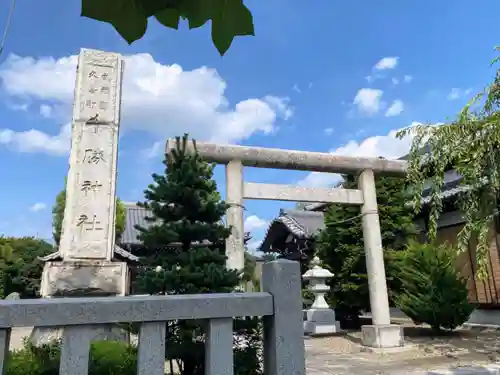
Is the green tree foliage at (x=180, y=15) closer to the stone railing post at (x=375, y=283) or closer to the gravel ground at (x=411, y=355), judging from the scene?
the gravel ground at (x=411, y=355)

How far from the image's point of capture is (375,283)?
746cm

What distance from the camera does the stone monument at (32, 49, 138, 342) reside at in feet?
19.5

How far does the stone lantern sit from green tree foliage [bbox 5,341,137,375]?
6.67 metres

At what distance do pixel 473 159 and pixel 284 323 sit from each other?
4.74 m

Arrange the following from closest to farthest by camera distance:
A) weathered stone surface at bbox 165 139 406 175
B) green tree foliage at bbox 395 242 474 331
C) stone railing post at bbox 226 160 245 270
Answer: stone railing post at bbox 226 160 245 270 < weathered stone surface at bbox 165 139 406 175 < green tree foliage at bbox 395 242 474 331

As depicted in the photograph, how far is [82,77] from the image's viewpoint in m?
6.94

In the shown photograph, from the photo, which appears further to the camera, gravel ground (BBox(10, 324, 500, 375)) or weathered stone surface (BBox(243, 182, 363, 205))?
weathered stone surface (BBox(243, 182, 363, 205))

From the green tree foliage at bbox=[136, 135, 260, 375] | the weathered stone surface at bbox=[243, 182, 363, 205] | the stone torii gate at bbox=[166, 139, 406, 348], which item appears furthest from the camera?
the weathered stone surface at bbox=[243, 182, 363, 205]

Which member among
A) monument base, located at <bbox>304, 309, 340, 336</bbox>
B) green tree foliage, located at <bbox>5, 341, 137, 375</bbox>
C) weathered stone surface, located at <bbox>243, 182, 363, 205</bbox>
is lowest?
monument base, located at <bbox>304, 309, 340, 336</bbox>

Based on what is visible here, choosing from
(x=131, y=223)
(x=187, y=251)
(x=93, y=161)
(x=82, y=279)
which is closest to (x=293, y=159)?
(x=187, y=251)

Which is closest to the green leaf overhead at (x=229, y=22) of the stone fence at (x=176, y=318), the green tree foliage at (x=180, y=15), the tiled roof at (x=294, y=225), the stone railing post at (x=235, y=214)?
the green tree foliage at (x=180, y=15)

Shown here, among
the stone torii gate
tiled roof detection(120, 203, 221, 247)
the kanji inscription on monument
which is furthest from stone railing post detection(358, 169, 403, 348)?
tiled roof detection(120, 203, 221, 247)

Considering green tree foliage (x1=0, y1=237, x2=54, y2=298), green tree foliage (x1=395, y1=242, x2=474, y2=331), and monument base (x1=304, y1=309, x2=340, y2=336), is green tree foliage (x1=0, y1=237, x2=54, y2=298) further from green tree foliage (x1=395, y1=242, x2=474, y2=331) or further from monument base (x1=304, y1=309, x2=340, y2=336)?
green tree foliage (x1=395, y1=242, x2=474, y2=331)

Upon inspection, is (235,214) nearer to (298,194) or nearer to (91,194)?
(298,194)
